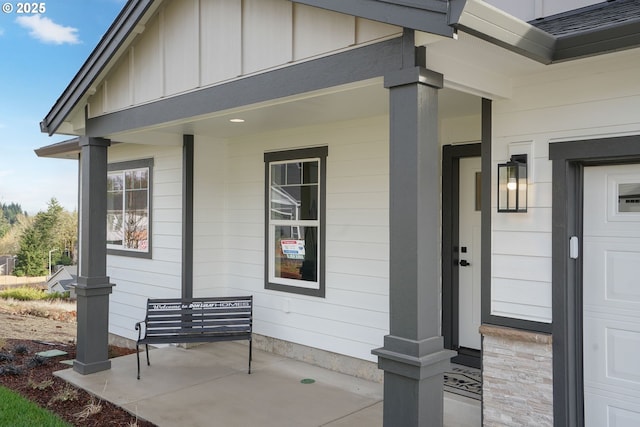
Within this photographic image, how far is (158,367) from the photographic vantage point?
20.1 ft

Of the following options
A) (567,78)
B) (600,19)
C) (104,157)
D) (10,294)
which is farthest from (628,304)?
(10,294)

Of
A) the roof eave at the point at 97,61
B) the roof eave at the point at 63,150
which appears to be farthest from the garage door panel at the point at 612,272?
the roof eave at the point at 63,150

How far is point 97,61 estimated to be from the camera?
18.4ft

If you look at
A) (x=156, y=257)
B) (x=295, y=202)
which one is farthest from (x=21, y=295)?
(x=295, y=202)

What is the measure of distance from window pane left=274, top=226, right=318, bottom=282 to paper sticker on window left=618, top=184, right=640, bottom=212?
3.34 metres

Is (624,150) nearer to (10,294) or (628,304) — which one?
(628,304)

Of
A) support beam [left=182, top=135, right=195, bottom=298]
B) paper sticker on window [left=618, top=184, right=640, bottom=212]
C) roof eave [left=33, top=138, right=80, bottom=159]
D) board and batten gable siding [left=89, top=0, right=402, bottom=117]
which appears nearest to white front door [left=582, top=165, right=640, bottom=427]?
paper sticker on window [left=618, top=184, right=640, bottom=212]

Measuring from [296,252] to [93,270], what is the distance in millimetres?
2350

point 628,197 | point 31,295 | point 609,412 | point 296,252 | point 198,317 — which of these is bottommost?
point 31,295

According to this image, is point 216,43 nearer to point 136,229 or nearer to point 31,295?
point 136,229

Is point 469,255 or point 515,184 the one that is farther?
point 469,255

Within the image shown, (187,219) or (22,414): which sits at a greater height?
(187,219)

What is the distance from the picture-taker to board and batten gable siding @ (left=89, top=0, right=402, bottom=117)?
11.7 ft

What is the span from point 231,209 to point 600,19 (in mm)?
5048
